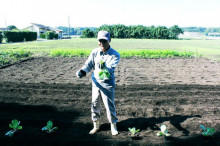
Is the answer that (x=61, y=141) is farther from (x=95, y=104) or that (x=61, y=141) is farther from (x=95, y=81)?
(x=95, y=81)

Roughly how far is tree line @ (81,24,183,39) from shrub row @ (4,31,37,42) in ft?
88.3

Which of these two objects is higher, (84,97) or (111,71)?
(111,71)

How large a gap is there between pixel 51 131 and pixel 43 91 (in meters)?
2.51

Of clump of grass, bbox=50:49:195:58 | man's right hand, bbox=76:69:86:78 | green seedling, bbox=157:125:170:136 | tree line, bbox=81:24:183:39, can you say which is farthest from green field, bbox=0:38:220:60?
tree line, bbox=81:24:183:39

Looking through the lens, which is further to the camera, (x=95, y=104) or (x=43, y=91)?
(x=43, y=91)

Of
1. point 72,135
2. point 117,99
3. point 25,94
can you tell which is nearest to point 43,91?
point 25,94

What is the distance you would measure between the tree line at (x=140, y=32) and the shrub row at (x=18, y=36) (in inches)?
1060

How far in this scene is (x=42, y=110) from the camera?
13.5 ft

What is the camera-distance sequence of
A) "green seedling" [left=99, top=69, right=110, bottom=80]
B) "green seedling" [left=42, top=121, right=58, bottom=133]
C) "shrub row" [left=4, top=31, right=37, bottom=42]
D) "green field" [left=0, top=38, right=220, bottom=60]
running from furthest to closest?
"shrub row" [left=4, top=31, right=37, bottom=42] < "green field" [left=0, top=38, right=220, bottom=60] < "green seedling" [left=42, top=121, right=58, bottom=133] < "green seedling" [left=99, top=69, right=110, bottom=80]

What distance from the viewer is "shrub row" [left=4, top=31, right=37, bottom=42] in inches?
1215

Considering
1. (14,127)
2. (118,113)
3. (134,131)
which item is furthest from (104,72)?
(14,127)

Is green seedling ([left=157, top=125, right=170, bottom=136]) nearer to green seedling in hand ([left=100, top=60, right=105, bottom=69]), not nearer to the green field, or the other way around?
green seedling in hand ([left=100, top=60, right=105, bottom=69])

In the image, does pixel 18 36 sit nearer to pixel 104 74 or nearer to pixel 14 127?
pixel 14 127

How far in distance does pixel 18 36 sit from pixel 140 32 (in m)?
39.5
